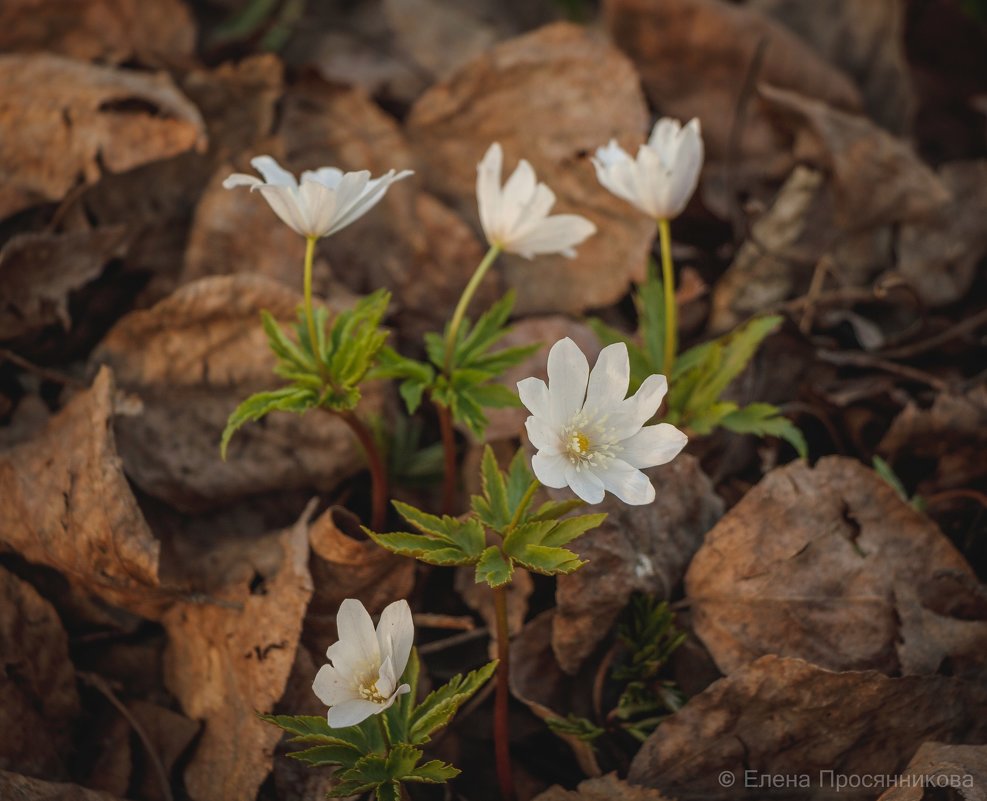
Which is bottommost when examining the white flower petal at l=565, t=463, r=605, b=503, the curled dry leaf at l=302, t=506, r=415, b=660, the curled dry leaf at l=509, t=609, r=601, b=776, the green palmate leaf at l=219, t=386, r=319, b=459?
the curled dry leaf at l=509, t=609, r=601, b=776

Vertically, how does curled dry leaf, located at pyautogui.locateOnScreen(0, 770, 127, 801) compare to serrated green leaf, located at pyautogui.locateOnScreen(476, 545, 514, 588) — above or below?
below

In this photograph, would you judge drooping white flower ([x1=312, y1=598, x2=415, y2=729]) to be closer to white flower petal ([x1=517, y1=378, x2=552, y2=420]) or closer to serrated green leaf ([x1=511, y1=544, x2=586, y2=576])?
serrated green leaf ([x1=511, y1=544, x2=586, y2=576])

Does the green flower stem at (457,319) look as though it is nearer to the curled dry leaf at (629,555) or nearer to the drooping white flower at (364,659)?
the curled dry leaf at (629,555)

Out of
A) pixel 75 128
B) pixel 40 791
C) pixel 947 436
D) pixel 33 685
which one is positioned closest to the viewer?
pixel 40 791

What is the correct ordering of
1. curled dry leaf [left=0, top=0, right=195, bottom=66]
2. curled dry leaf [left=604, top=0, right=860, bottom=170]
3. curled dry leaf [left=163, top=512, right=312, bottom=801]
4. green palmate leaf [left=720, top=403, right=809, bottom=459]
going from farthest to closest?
curled dry leaf [left=604, top=0, right=860, bottom=170] → curled dry leaf [left=0, top=0, right=195, bottom=66] → green palmate leaf [left=720, top=403, right=809, bottom=459] → curled dry leaf [left=163, top=512, right=312, bottom=801]

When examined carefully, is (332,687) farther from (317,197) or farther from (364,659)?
(317,197)

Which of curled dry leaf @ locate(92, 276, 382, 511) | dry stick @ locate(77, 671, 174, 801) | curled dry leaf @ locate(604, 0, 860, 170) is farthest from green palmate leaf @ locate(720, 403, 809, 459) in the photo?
dry stick @ locate(77, 671, 174, 801)

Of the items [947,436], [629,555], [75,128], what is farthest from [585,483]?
[75,128]

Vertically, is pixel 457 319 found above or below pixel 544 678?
above
